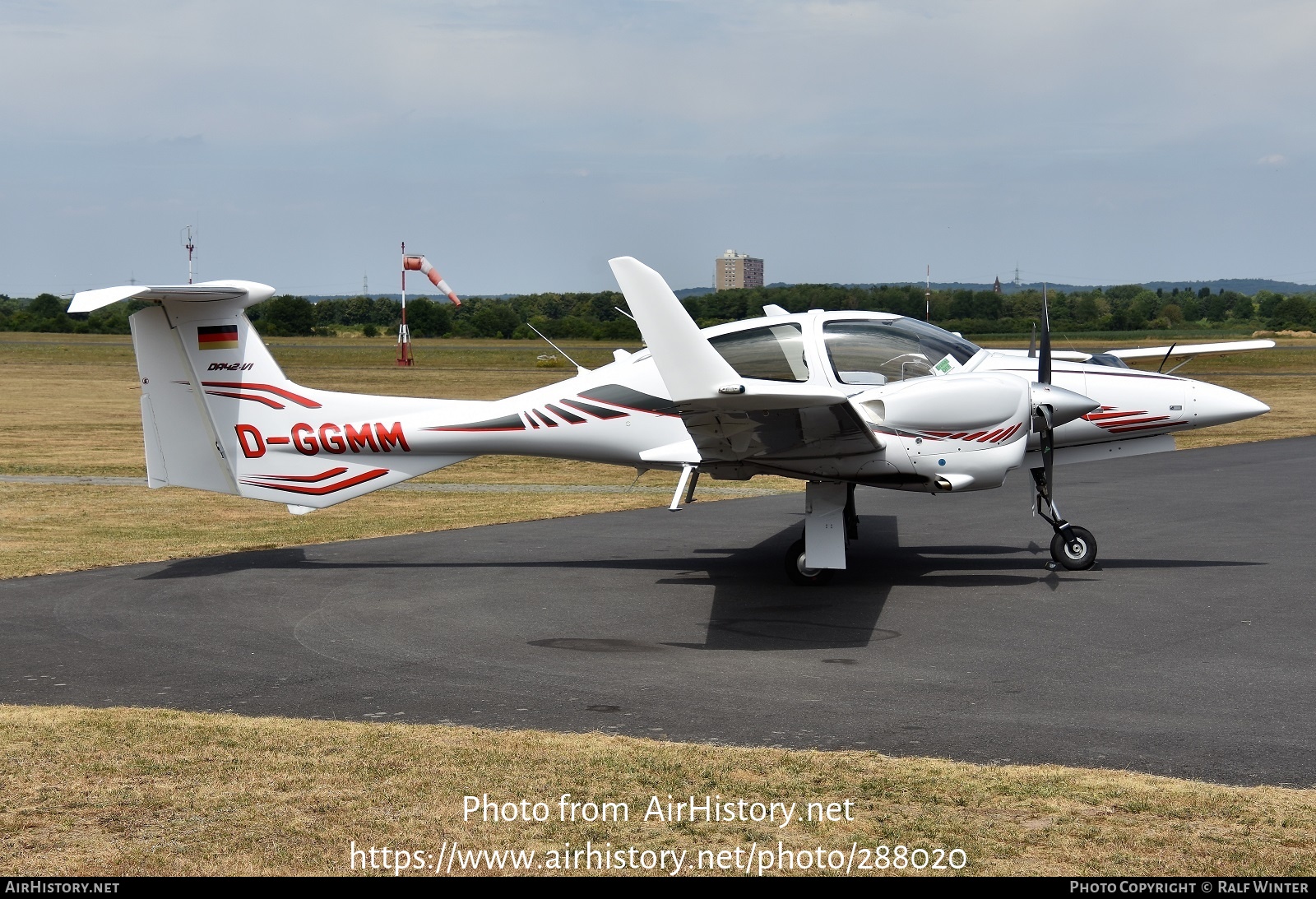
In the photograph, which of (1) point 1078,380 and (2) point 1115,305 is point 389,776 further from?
(2) point 1115,305

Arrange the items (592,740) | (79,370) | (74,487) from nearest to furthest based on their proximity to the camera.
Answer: (592,740) → (74,487) → (79,370)

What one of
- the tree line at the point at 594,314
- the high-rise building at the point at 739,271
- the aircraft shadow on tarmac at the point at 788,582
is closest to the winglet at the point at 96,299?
the aircraft shadow on tarmac at the point at 788,582

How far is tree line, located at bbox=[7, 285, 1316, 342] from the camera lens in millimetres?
69750

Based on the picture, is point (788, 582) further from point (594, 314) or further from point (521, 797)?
point (594, 314)

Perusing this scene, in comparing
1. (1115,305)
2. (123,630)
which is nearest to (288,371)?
(123,630)

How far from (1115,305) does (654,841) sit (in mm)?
99324

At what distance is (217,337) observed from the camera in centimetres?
1295

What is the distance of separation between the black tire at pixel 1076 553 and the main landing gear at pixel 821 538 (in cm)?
237

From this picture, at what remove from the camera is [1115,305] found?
9662 centimetres

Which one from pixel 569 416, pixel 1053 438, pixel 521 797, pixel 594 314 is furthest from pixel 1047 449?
pixel 594 314

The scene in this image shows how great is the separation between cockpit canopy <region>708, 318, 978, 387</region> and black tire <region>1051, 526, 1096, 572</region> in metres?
2.16

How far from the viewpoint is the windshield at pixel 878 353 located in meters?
11.8

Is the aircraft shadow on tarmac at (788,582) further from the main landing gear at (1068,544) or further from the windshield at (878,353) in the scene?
the windshield at (878,353)

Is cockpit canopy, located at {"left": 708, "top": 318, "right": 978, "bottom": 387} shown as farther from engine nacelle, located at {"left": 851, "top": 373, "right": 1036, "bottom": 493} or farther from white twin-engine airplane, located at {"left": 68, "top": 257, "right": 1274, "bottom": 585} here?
engine nacelle, located at {"left": 851, "top": 373, "right": 1036, "bottom": 493}
